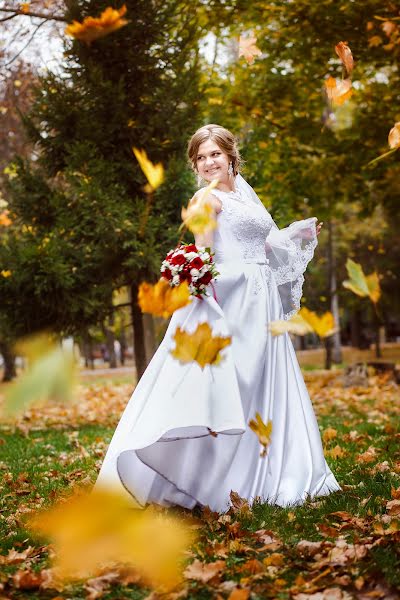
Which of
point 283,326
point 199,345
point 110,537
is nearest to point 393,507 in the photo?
point 283,326

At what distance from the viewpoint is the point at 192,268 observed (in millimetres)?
4078

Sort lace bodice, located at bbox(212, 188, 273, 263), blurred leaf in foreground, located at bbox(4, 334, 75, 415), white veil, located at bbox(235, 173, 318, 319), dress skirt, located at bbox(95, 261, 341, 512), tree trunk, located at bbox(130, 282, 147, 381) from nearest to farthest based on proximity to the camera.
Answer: blurred leaf in foreground, located at bbox(4, 334, 75, 415)
dress skirt, located at bbox(95, 261, 341, 512)
lace bodice, located at bbox(212, 188, 273, 263)
white veil, located at bbox(235, 173, 318, 319)
tree trunk, located at bbox(130, 282, 147, 381)

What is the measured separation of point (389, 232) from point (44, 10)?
1566cm

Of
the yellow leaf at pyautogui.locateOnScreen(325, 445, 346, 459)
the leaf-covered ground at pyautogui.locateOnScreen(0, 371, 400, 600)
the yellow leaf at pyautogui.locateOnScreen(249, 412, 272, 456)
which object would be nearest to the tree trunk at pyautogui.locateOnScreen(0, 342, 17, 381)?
the leaf-covered ground at pyautogui.locateOnScreen(0, 371, 400, 600)

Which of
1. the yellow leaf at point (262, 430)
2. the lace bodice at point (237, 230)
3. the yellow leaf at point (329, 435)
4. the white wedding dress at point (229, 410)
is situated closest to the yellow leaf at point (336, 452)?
the yellow leaf at point (329, 435)

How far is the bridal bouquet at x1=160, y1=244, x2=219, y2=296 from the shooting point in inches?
161

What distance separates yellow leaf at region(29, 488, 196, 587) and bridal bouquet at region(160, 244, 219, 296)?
1.40m

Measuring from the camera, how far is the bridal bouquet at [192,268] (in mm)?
4082

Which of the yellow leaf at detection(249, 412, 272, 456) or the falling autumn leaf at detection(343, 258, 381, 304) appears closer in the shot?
the falling autumn leaf at detection(343, 258, 381, 304)

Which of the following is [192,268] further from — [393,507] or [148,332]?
[148,332]

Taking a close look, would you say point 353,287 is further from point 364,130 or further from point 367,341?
point 367,341

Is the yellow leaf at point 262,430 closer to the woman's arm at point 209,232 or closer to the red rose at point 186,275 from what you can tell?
the red rose at point 186,275

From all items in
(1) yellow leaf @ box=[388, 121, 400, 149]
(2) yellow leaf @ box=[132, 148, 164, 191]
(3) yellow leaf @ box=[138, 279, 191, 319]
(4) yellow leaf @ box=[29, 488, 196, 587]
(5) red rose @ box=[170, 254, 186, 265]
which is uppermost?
(2) yellow leaf @ box=[132, 148, 164, 191]

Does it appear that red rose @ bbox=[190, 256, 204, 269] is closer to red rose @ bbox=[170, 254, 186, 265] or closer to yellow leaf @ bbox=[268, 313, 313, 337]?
red rose @ bbox=[170, 254, 186, 265]
